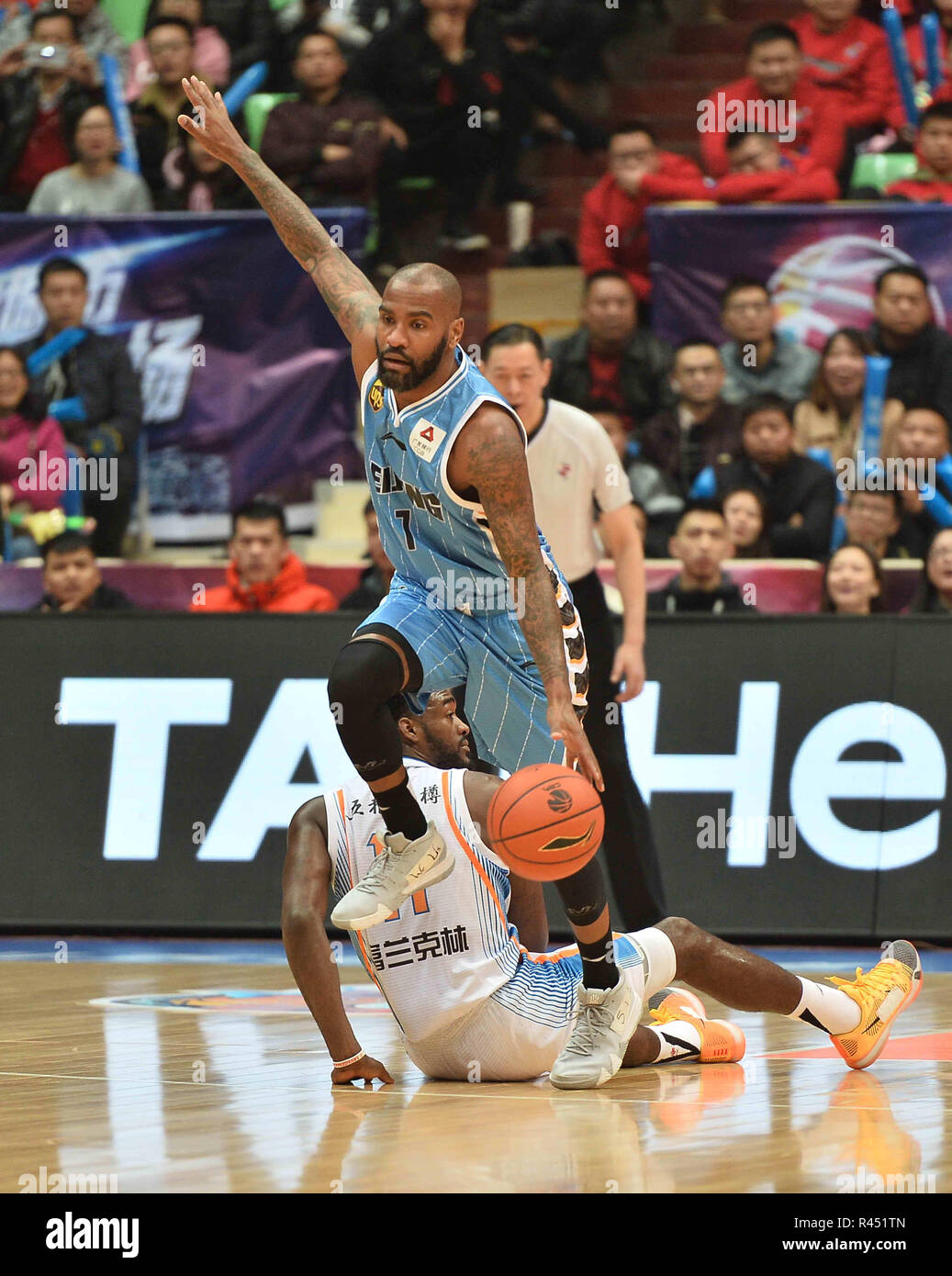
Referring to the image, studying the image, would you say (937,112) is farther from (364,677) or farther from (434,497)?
(364,677)

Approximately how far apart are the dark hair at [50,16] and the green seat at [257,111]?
183 centimetres

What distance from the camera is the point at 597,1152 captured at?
469cm

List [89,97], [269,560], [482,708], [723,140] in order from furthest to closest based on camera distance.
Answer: [89,97]
[723,140]
[269,560]
[482,708]

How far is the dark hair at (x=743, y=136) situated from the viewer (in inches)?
524

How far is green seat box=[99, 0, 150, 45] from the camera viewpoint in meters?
16.0

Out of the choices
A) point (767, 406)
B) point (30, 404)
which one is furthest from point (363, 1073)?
point (30, 404)

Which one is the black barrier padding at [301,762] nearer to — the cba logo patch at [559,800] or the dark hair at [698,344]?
Result: the dark hair at [698,344]

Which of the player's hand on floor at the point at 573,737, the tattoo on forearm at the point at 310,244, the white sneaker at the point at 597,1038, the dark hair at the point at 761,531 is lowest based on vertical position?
the white sneaker at the point at 597,1038

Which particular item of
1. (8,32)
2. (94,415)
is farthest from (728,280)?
(8,32)

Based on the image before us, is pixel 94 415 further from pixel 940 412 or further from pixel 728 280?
pixel 940 412

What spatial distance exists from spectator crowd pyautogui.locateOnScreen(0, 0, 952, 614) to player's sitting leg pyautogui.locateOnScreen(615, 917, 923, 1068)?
176 inches

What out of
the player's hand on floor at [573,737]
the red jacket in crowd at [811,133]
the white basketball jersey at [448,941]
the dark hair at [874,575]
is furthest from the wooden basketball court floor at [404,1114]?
the red jacket in crowd at [811,133]

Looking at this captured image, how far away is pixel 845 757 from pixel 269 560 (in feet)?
12.0

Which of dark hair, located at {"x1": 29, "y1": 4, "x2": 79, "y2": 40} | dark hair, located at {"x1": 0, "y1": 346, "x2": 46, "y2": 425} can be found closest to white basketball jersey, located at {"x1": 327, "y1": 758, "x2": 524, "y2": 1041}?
dark hair, located at {"x1": 0, "y1": 346, "x2": 46, "y2": 425}
